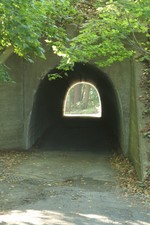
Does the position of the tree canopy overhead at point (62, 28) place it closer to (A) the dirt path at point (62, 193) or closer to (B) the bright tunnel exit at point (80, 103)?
(A) the dirt path at point (62, 193)

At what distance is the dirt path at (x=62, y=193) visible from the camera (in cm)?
622

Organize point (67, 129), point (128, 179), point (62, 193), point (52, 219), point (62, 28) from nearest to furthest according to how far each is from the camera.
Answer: point (52, 219) < point (62, 193) < point (62, 28) < point (128, 179) < point (67, 129)

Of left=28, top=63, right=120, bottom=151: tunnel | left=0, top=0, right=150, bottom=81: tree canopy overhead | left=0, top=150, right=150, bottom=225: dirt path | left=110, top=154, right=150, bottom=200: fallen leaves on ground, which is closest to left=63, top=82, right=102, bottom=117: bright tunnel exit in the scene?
left=28, top=63, right=120, bottom=151: tunnel

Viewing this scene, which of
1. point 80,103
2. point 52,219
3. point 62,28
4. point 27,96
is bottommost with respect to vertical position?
point 52,219

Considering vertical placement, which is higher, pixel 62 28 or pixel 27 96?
pixel 62 28

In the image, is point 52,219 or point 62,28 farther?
point 62,28

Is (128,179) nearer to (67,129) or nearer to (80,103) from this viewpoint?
(67,129)

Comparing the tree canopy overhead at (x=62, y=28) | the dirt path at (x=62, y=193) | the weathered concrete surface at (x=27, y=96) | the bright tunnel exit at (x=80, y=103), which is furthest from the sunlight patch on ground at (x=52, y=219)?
the bright tunnel exit at (x=80, y=103)

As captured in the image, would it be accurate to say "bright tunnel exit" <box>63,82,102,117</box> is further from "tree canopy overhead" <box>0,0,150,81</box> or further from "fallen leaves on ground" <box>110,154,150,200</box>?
"tree canopy overhead" <box>0,0,150,81</box>

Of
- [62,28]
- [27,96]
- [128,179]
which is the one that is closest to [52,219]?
[128,179]

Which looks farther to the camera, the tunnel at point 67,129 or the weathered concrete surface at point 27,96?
the tunnel at point 67,129

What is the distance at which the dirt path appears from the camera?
20.4 ft

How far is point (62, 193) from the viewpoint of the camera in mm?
7762

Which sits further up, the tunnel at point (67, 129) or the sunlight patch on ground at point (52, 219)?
the tunnel at point (67, 129)
